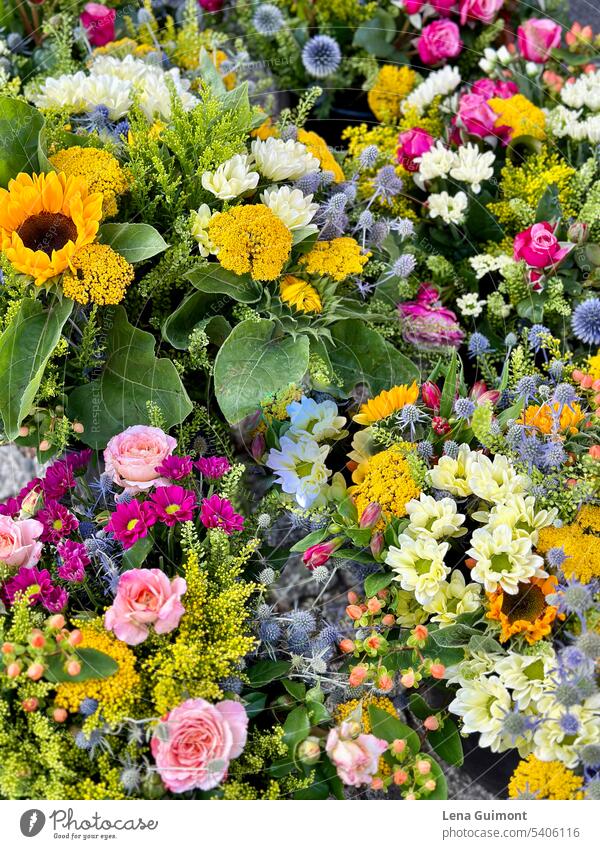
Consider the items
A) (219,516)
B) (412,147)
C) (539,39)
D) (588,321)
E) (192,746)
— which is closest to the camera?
(192,746)

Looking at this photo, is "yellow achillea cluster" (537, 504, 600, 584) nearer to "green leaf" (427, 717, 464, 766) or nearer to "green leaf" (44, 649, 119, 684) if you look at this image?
"green leaf" (427, 717, 464, 766)

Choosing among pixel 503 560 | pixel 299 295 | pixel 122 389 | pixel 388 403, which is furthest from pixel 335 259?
pixel 503 560

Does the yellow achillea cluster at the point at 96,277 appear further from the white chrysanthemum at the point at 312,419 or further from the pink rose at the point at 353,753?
the pink rose at the point at 353,753

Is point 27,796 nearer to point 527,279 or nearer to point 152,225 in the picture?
point 152,225

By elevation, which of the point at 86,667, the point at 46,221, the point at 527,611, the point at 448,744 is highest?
the point at 46,221

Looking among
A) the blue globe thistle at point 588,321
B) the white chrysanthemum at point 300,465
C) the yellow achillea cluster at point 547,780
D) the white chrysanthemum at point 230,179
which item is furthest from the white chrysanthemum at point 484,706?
the white chrysanthemum at point 230,179

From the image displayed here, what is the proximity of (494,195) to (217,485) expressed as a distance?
23.0 inches

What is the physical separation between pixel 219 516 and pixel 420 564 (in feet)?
0.65

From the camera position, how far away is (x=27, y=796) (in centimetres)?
69

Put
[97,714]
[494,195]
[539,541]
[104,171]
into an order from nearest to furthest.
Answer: [97,714], [539,541], [104,171], [494,195]

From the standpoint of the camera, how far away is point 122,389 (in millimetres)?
928

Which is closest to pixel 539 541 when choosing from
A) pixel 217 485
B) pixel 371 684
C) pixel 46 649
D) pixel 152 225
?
pixel 371 684

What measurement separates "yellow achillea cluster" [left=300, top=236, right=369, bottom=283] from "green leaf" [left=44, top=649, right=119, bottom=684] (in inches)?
19.1

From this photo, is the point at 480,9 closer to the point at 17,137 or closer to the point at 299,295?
the point at 299,295
